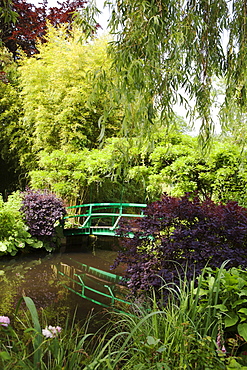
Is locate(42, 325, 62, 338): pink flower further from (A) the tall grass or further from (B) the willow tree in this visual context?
(B) the willow tree

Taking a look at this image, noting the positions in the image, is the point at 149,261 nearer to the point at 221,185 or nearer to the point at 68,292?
the point at 68,292

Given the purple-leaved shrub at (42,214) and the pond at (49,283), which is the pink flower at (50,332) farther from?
the purple-leaved shrub at (42,214)

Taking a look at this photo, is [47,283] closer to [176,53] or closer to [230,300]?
[230,300]

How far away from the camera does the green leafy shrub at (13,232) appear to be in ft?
24.6

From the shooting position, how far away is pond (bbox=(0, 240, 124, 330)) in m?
4.05

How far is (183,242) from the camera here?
3387 millimetres

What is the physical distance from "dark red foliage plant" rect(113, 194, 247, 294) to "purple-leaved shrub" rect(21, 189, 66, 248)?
460 cm

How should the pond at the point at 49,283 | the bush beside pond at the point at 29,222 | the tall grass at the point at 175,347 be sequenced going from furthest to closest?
the bush beside pond at the point at 29,222 < the pond at the point at 49,283 < the tall grass at the point at 175,347

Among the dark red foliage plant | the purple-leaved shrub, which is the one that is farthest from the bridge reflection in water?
the purple-leaved shrub

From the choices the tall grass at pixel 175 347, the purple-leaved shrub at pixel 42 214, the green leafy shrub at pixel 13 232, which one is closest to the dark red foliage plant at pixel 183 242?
the tall grass at pixel 175 347

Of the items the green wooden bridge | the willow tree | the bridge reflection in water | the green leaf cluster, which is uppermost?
the willow tree

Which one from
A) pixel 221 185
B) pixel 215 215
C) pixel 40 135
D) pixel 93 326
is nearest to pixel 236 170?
pixel 221 185

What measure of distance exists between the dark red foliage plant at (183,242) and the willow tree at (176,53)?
32.5 inches

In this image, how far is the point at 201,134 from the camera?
3.42 m
